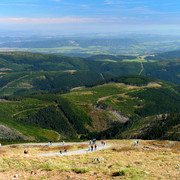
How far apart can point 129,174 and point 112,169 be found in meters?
5.01

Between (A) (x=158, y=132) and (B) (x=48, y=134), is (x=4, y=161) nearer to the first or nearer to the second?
(A) (x=158, y=132)

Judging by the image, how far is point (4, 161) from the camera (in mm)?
48500

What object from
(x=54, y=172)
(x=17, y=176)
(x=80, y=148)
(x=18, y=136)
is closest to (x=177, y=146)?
(x=80, y=148)

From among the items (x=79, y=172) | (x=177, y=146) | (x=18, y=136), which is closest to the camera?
(x=79, y=172)

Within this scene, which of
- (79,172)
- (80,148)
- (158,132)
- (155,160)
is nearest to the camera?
(79,172)

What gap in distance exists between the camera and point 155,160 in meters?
52.1

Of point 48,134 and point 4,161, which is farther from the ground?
point 4,161

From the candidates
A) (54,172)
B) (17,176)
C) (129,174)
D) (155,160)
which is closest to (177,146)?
(155,160)

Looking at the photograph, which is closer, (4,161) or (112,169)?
(112,169)

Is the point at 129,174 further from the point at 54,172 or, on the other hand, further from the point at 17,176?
the point at 17,176

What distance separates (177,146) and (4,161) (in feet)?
196

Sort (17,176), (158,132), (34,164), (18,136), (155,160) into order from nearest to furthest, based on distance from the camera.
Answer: (17,176), (34,164), (155,160), (158,132), (18,136)

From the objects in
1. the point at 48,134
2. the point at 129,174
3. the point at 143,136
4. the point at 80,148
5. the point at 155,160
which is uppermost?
the point at 129,174

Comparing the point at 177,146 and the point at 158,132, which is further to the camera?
the point at 158,132
